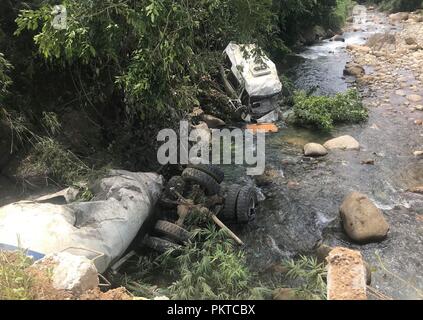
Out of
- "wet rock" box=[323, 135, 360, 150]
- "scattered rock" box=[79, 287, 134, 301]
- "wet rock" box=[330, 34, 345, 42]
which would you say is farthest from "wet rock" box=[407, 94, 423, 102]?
"scattered rock" box=[79, 287, 134, 301]

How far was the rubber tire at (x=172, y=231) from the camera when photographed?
6336 millimetres

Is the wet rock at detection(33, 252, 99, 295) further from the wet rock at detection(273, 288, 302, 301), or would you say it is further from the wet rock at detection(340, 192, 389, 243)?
Result: the wet rock at detection(340, 192, 389, 243)

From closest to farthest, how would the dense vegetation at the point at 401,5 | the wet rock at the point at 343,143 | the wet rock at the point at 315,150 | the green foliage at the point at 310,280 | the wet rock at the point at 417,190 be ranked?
1. the green foliage at the point at 310,280
2. the wet rock at the point at 417,190
3. the wet rock at the point at 315,150
4. the wet rock at the point at 343,143
5. the dense vegetation at the point at 401,5

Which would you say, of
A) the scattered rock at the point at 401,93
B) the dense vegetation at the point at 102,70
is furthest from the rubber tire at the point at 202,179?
the scattered rock at the point at 401,93

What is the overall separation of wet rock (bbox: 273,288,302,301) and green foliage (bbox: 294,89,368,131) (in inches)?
253

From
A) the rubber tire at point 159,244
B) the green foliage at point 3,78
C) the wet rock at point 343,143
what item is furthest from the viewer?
the wet rock at point 343,143

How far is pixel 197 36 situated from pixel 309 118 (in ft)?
15.5

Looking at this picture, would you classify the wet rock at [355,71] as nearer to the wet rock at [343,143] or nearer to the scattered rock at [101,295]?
the wet rock at [343,143]

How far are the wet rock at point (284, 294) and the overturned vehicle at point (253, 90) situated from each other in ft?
21.1

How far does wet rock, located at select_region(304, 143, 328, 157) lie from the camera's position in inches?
380

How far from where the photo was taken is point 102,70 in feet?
24.5

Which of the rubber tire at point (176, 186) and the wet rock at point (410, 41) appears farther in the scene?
the wet rock at point (410, 41)
